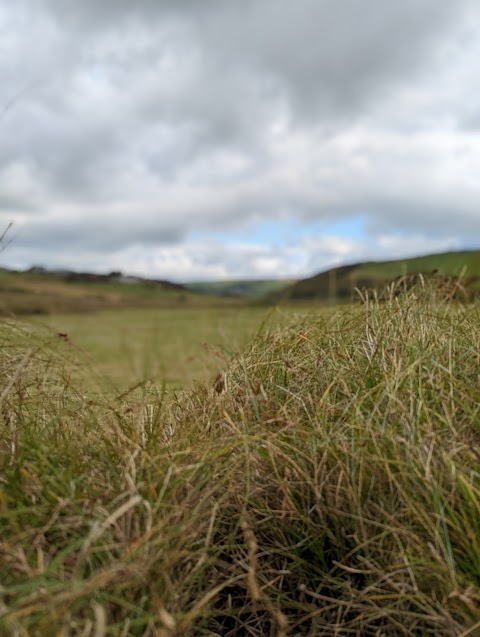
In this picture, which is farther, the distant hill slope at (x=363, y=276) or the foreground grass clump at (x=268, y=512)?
the distant hill slope at (x=363, y=276)

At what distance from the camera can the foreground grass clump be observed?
1.44m

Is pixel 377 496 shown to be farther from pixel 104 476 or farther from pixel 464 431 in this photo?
pixel 104 476

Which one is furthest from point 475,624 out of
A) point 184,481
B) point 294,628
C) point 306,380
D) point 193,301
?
point 193,301

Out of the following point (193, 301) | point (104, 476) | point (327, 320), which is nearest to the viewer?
point (104, 476)

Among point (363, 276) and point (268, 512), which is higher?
point (363, 276)

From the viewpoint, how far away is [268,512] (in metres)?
1.88

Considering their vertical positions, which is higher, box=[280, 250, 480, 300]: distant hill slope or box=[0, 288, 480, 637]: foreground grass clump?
box=[280, 250, 480, 300]: distant hill slope

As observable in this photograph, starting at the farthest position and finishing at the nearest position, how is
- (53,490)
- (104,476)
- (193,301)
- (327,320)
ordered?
(193,301) → (327,320) → (104,476) → (53,490)

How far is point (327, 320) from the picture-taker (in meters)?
3.09

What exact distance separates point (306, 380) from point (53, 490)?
1121mm

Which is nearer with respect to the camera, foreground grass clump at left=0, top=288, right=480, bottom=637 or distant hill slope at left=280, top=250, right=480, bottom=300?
foreground grass clump at left=0, top=288, right=480, bottom=637

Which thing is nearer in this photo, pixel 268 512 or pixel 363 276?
Answer: pixel 268 512

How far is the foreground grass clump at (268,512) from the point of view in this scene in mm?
1438

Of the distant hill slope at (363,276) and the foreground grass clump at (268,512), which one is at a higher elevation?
the distant hill slope at (363,276)
